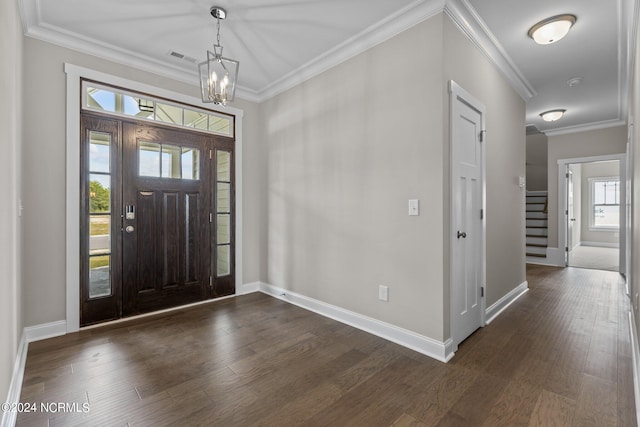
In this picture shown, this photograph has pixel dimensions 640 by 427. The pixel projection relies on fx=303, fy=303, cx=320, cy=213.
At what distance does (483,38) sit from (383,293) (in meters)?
2.51

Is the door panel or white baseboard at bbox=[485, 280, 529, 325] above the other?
the door panel

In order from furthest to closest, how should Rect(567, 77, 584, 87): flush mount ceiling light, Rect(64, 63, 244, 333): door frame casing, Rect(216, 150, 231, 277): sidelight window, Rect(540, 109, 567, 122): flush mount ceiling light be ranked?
Rect(540, 109, 567, 122): flush mount ceiling light → Rect(216, 150, 231, 277): sidelight window → Rect(567, 77, 584, 87): flush mount ceiling light → Rect(64, 63, 244, 333): door frame casing

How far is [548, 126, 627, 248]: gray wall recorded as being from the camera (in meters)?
5.53

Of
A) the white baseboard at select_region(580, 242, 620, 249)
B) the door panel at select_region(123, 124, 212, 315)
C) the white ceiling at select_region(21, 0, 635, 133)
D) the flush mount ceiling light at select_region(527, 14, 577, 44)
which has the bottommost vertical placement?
the white baseboard at select_region(580, 242, 620, 249)

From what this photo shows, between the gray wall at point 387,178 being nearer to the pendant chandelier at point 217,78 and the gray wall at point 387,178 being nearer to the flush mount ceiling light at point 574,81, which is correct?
the flush mount ceiling light at point 574,81

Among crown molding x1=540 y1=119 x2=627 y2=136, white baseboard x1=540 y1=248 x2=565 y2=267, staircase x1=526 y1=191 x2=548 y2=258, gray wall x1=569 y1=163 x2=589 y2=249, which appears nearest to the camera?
crown molding x1=540 y1=119 x2=627 y2=136

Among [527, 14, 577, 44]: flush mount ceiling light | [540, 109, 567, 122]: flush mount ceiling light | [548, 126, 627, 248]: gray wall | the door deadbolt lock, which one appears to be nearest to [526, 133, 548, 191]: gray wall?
[548, 126, 627, 248]: gray wall

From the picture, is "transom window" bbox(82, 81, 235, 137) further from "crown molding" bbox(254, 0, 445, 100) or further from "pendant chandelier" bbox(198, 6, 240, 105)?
"pendant chandelier" bbox(198, 6, 240, 105)

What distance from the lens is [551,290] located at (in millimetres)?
4234

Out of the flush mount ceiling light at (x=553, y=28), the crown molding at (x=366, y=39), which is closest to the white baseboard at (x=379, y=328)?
the crown molding at (x=366, y=39)

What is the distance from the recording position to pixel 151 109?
11.0 ft

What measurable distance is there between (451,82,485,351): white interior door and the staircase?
4815 mm

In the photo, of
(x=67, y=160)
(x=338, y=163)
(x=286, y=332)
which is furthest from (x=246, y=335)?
(x=67, y=160)

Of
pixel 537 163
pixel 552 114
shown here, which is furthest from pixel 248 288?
pixel 537 163
